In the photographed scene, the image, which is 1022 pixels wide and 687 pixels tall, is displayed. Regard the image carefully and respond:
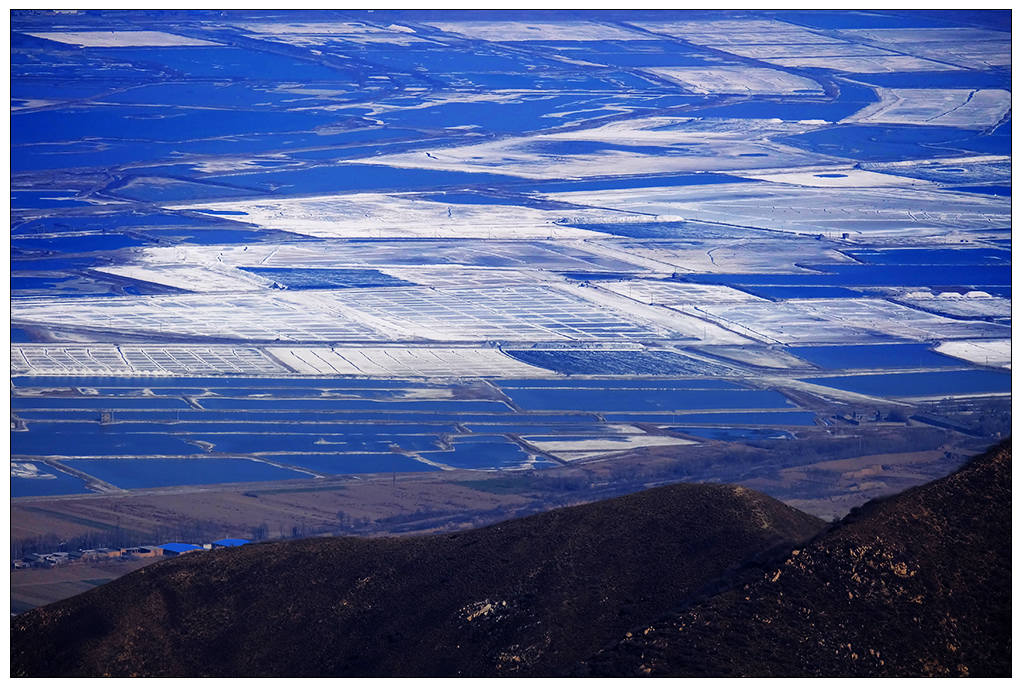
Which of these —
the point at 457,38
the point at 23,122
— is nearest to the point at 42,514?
the point at 23,122

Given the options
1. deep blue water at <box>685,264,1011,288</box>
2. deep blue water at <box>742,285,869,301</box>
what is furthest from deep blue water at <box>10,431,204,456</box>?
deep blue water at <box>685,264,1011,288</box>

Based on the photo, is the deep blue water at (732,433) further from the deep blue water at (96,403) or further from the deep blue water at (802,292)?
the deep blue water at (802,292)

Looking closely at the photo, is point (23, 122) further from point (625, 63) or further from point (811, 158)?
point (811, 158)

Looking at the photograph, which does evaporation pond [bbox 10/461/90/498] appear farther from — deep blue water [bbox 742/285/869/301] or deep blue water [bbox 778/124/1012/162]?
deep blue water [bbox 778/124/1012/162]

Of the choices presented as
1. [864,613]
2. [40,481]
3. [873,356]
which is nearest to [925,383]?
[873,356]

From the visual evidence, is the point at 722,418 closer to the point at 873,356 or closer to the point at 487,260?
the point at 873,356
